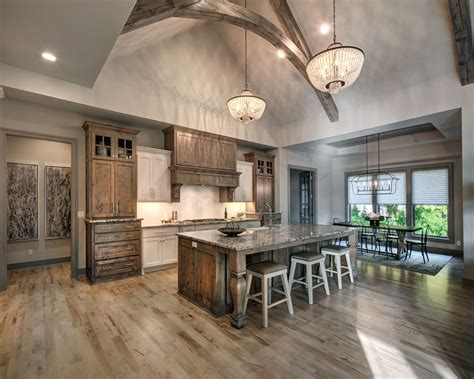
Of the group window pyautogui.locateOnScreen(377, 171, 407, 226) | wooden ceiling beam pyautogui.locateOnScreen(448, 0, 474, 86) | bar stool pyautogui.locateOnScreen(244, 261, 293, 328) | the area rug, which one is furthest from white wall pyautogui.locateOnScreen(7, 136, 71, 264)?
window pyautogui.locateOnScreen(377, 171, 407, 226)

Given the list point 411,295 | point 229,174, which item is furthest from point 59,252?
point 411,295

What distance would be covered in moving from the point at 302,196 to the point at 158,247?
5.71 meters

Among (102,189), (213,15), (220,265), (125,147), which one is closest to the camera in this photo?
(220,265)

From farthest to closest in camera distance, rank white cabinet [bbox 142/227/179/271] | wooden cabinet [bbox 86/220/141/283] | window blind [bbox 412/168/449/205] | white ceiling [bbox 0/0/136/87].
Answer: window blind [bbox 412/168/449/205] < white cabinet [bbox 142/227/179/271] < wooden cabinet [bbox 86/220/141/283] < white ceiling [bbox 0/0/136/87]

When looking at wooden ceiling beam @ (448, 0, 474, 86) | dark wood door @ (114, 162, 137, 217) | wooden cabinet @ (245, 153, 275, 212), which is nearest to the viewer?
wooden ceiling beam @ (448, 0, 474, 86)

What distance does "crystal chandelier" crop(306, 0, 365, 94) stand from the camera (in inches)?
104

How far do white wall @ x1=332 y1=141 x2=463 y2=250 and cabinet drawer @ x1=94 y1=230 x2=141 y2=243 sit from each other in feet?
23.7

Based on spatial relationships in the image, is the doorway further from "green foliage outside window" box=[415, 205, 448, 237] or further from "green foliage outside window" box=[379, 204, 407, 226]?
"green foliage outside window" box=[415, 205, 448, 237]

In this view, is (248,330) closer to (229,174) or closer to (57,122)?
(229,174)

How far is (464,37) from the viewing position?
143 inches

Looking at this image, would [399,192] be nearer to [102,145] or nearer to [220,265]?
[220,265]

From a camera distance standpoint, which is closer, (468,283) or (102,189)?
(468,283)

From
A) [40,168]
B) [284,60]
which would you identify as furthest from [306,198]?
[40,168]

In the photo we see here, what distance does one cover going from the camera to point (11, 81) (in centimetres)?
355
